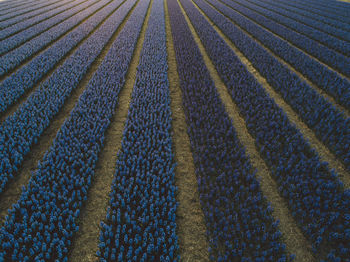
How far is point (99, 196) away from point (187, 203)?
2391mm

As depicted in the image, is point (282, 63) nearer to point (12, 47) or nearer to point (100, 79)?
point (100, 79)

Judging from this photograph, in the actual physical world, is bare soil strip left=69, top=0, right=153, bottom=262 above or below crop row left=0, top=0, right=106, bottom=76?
below

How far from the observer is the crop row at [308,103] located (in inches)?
275

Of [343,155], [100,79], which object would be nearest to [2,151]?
[100,79]

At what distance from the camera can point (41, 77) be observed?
10805 millimetres

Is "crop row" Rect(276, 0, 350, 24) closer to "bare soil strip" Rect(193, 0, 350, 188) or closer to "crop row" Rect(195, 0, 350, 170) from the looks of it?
"crop row" Rect(195, 0, 350, 170)

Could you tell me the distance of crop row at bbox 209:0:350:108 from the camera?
31.5 feet

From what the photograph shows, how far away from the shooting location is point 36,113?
7.94 metres

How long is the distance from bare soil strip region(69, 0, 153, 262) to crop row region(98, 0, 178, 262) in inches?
11.9

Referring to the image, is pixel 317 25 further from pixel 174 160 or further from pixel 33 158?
pixel 33 158

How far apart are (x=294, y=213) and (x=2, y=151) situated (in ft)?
27.9

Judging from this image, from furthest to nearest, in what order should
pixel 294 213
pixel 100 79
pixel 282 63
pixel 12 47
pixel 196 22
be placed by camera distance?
1. pixel 196 22
2. pixel 12 47
3. pixel 282 63
4. pixel 100 79
5. pixel 294 213

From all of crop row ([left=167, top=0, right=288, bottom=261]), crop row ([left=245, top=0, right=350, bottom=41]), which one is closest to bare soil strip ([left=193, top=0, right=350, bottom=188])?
crop row ([left=167, top=0, right=288, bottom=261])

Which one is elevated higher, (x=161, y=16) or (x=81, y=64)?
(x=161, y=16)
